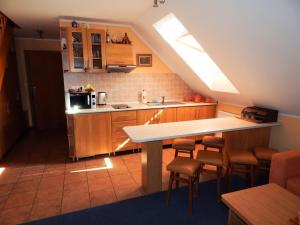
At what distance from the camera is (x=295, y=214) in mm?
1476

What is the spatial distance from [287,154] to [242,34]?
4.55ft

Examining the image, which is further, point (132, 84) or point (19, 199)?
point (132, 84)

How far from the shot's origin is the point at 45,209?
7.50ft

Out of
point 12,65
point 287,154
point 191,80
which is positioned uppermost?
point 12,65

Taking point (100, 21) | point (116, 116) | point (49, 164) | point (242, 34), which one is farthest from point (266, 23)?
point (49, 164)

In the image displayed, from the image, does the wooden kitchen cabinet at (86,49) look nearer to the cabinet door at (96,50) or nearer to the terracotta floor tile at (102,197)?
the cabinet door at (96,50)

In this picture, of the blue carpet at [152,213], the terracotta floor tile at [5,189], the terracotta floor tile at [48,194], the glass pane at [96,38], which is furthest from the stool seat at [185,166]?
the glass pane at [96,38]

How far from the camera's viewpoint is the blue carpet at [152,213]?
81.2 inches

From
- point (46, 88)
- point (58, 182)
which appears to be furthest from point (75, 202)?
point (46, 88)

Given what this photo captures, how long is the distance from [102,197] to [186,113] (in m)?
2.33

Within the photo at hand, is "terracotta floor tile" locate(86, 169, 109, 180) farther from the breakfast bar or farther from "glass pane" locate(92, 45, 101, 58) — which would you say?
"glass pane" locate(92, 45, 101, 58)

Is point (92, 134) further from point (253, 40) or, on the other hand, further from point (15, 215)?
point (253, 40)

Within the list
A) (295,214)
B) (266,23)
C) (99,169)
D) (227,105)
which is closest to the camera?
(295,214)

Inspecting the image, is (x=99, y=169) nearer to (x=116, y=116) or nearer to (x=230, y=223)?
(x=116, y=116)
